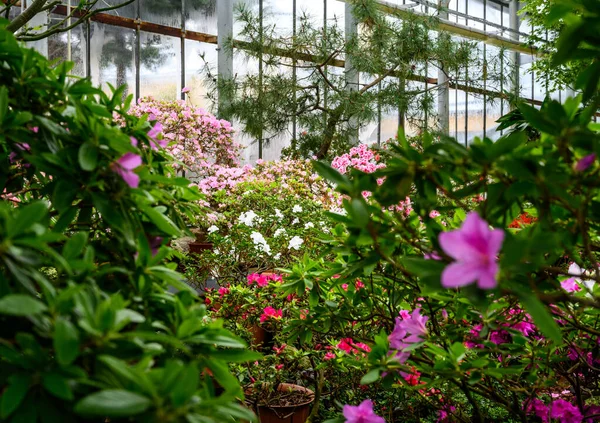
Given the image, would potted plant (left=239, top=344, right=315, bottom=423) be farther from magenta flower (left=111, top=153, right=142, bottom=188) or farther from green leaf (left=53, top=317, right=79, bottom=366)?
green leaf (left=53, top=317, right=79, bottom=366)

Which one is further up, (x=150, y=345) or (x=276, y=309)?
(x=150, y=345)

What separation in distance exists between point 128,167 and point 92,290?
0.58ft

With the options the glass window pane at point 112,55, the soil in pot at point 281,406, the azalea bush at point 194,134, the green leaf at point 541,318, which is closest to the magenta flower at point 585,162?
the green leaf at point 541,318

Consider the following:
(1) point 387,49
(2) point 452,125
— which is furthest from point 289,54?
(2) point 452,125

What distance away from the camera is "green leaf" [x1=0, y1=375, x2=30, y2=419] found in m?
0.51

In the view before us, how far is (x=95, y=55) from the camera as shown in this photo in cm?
754

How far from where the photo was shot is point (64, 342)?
0.51 metres

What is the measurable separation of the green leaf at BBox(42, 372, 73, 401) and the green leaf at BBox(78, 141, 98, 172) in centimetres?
24

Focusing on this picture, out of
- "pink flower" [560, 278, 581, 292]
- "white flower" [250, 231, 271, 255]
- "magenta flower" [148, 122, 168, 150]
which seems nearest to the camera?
"magenta flower" [148, 122, 168, 150]

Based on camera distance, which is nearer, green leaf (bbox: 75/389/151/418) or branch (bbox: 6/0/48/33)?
green leaf (bbox: 75/389/151/418)

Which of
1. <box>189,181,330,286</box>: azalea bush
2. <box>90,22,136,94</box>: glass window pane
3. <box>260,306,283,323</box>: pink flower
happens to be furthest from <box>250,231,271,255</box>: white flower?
<box>90,22,136,94</box>: glass window pane

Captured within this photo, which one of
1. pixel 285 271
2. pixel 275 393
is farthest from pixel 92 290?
pixel 275 393

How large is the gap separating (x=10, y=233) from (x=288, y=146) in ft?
27.9

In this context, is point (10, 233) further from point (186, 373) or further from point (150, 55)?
point (150, 55)
